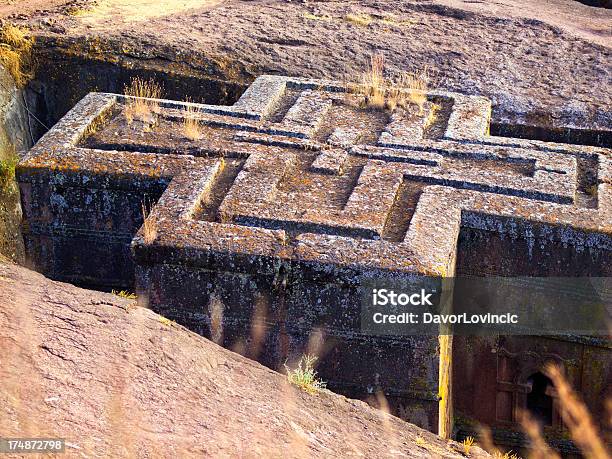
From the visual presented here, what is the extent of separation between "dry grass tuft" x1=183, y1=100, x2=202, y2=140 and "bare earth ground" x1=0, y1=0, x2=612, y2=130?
1.64m

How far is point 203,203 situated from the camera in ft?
20.5

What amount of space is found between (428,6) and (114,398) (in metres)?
8.24

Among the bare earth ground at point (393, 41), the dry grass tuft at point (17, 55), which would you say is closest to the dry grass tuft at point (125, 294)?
the bare earth ground at point (393, 41)

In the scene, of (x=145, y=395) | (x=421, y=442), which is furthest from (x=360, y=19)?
(x=145, y=395)

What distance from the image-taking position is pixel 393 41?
995 cm

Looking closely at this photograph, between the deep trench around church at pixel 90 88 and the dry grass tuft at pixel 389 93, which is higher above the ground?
the dry grass tuft at pixel 389 93

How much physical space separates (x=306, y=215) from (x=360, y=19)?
5142 millimetres

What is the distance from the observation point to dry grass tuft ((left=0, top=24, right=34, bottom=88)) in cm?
910

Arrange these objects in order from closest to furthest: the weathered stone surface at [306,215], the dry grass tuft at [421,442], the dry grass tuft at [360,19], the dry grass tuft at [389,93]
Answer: the dry grass tuft at [421,442]
the weathered stone surface at [306,215]
the dry grass tuft at [389,93]
the dry grass tuft at [360,19]

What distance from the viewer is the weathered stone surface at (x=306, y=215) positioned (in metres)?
5.68

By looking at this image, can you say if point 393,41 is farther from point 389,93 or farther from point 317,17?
point 389,93

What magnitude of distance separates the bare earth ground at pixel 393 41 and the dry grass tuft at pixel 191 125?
1.64m

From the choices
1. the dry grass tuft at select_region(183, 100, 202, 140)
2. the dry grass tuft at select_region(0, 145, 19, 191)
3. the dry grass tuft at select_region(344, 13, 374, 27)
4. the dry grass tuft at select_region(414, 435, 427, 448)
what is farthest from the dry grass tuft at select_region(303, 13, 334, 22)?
the dry grass tuft at select_region(414, 435, 427, 448)

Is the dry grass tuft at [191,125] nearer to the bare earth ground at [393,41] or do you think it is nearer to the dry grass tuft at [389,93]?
the dry grass tuft at [389,93]
